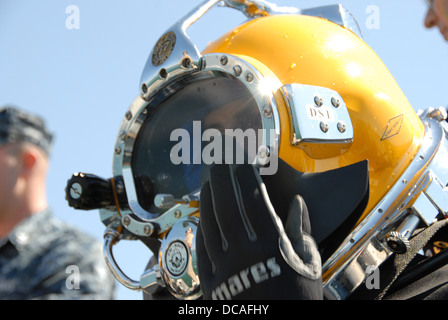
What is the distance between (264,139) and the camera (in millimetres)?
2008

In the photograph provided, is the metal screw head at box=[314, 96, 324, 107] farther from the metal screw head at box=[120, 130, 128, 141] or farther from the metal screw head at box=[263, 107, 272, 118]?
the metal screw head at box=[120, 130, 128, 141]

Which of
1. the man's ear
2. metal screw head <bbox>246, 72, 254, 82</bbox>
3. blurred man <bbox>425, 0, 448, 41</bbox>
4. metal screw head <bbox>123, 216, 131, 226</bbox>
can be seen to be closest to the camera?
blurred man <bbox>425, 0, 448, 41</bbox>

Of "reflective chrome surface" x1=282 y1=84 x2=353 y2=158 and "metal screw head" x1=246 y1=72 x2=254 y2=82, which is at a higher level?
"metal screw head" x1=246 y1=72 x2=254 y2=82

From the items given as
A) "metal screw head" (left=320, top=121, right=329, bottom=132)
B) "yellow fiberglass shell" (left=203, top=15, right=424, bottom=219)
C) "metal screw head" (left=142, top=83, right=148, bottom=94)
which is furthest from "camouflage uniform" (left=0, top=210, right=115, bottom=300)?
"metal screw head" (left=320, top=121, right=329, bottom=132)

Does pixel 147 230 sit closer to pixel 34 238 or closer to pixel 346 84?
pixel 34 238

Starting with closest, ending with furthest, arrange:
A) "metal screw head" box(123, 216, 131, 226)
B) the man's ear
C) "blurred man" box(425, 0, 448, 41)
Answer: "blurred man" box(425, 0, 448, 41), the man's ear, "metal screw head" box(123, 216, 131, 226)

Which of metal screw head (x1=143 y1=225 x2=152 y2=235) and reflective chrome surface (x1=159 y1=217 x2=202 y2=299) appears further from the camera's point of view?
metal screw head (x1=143 y1=225 x2=152 y2=235)

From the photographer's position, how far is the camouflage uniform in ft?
6.55

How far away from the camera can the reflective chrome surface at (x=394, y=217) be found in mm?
1963

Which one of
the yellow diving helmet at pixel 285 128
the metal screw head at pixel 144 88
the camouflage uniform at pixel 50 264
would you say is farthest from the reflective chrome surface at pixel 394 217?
the metal screw head at pixel 144 88

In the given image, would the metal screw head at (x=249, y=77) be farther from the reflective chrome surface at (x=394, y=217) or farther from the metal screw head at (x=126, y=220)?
the metal screw head at (x=126, y=220)

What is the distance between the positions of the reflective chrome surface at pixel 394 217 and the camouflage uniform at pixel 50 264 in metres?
0.63

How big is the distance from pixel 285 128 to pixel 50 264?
731 mm

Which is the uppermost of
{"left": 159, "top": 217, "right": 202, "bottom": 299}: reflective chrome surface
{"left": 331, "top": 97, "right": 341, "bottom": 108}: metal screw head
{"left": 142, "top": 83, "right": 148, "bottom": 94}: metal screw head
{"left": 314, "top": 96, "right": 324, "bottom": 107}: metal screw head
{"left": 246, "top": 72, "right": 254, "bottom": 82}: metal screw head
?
{"left": 246, "top": 72, "right": 254, "bottom": 82}: metal screw head
